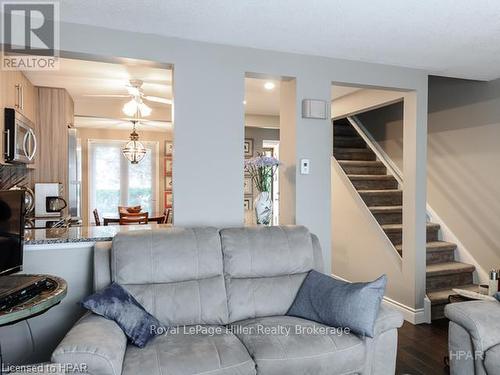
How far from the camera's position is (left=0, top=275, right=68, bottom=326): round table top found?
1606mm

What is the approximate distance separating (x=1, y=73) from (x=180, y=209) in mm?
1959

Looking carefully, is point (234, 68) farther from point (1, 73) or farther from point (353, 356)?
point (353, 356)

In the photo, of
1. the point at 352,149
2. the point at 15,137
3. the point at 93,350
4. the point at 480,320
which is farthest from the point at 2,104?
the point at 352,149

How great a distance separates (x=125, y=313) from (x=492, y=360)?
1993 millimetres

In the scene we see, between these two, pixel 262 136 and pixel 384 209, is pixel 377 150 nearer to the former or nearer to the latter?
pixel 384 209

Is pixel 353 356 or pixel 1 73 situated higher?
pixel 1 73

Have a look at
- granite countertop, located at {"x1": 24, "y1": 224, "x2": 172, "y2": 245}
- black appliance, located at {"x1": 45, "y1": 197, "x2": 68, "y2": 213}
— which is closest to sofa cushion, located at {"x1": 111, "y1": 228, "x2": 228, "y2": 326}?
granite countertop, located at {"x1": 24, "y1": 224, "x2": 172, "y2": 245}

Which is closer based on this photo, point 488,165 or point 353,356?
point 353,356

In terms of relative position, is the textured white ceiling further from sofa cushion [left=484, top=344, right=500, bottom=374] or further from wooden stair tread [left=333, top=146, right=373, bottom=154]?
wooden stair tread [left=333, top=146, right=373, bottom=154]

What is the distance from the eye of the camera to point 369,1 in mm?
2164

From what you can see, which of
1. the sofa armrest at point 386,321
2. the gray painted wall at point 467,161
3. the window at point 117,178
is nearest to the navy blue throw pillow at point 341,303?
the sofa armrest at point 386,321

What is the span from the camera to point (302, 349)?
6.57ft

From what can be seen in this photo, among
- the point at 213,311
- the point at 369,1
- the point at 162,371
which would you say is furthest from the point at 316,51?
the point at 162,371

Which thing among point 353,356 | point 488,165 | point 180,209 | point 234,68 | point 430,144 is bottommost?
point 353,356
